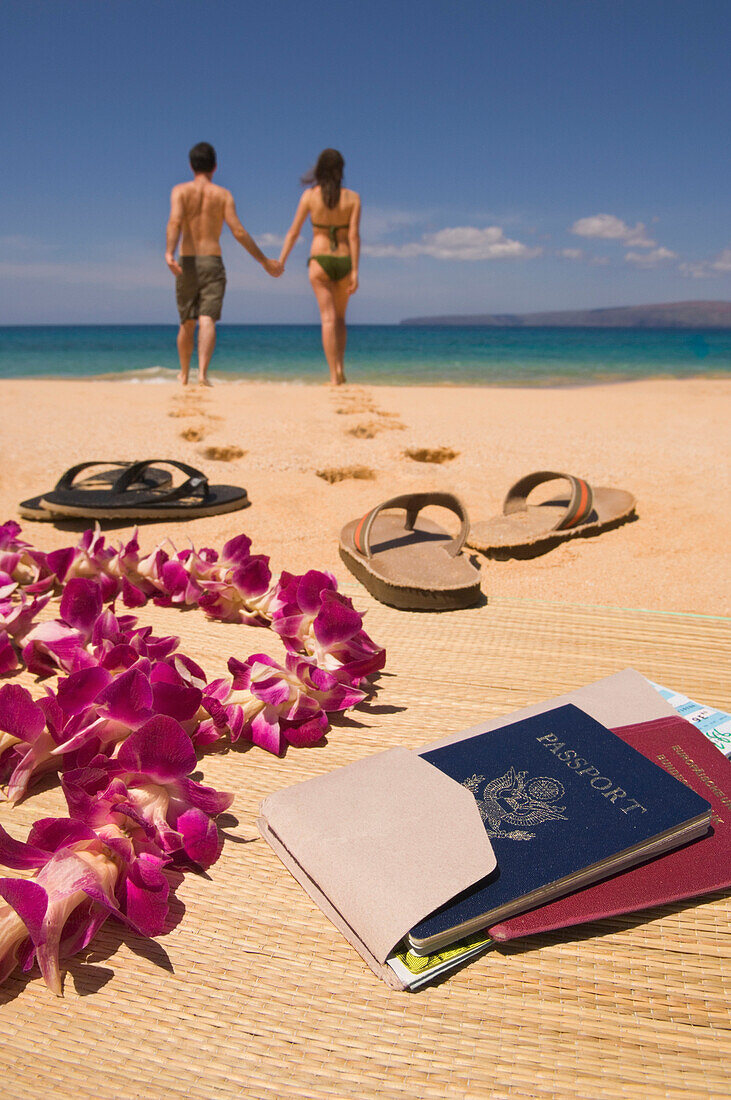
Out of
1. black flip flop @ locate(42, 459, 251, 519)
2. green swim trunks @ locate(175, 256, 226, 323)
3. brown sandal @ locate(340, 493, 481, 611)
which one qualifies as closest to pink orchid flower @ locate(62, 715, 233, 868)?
brown sandal @ locate(340, 493, 481, 611)

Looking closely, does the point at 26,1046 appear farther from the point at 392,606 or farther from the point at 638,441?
the point at 638,441

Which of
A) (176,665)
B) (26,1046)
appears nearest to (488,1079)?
(26,1046)

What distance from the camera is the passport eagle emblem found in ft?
2.18

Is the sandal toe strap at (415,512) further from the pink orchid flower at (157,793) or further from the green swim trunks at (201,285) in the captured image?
the green swim trunks at (201,285)

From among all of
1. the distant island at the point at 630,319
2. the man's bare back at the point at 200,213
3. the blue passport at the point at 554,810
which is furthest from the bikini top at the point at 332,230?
the distant island at the point at 630,319

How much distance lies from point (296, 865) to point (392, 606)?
882 mm

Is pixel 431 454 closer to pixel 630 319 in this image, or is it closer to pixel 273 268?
pixel 273 268

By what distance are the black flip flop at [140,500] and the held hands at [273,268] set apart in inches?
107

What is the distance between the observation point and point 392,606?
154 cm

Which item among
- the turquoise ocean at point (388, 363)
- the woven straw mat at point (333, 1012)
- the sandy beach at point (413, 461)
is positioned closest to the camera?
the woven straw mat at point (333, 1012)

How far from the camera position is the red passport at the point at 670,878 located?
0.60m

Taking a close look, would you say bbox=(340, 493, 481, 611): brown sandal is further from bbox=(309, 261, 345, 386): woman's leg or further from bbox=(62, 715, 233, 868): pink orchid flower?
bbox=(309, 261, 345, 386): woman's leg

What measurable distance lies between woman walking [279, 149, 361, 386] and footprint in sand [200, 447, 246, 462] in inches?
96.8

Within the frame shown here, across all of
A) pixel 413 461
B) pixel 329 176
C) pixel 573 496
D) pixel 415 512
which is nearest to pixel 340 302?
pixel 329 176
